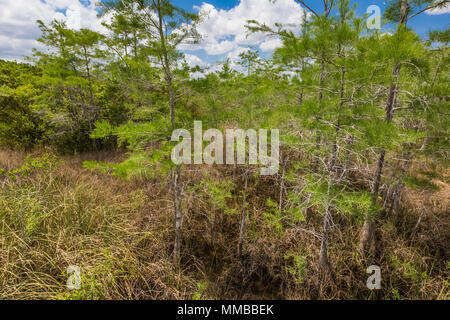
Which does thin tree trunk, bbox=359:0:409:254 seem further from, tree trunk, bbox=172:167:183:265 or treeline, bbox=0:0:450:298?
tree trunk, bbox=172:167:183:265

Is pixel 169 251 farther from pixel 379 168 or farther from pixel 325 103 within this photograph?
pixel 379 168

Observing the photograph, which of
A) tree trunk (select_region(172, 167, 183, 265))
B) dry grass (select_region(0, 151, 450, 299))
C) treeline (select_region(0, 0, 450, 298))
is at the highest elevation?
treeline (select_region(0, 0, 450, 298))

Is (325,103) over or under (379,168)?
over

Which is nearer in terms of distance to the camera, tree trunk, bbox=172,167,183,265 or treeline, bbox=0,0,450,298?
treeline, bbox=0,0,450,298

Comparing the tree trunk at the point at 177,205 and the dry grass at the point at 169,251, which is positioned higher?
the tree trunk at the point at 177,205

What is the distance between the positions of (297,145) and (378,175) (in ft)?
7.45

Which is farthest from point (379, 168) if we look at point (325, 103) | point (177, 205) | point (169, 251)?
point (169, 251)

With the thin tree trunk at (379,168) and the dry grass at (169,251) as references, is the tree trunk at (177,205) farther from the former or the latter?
the thin tree trunk at (379,168)

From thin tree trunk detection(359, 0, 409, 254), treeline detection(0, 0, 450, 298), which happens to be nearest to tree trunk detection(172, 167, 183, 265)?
treeline detection(0, 0, 450, 298)

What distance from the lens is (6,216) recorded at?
3.90m

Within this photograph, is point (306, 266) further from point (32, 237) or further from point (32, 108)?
point (32, 108)

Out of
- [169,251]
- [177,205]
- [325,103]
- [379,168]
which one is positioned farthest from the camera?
[169,251]

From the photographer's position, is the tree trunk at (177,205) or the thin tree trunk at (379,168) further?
the tree trunk at (177,205)

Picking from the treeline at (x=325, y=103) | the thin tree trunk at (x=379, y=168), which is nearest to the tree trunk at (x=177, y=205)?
the treeline at (x=325, y=103)
